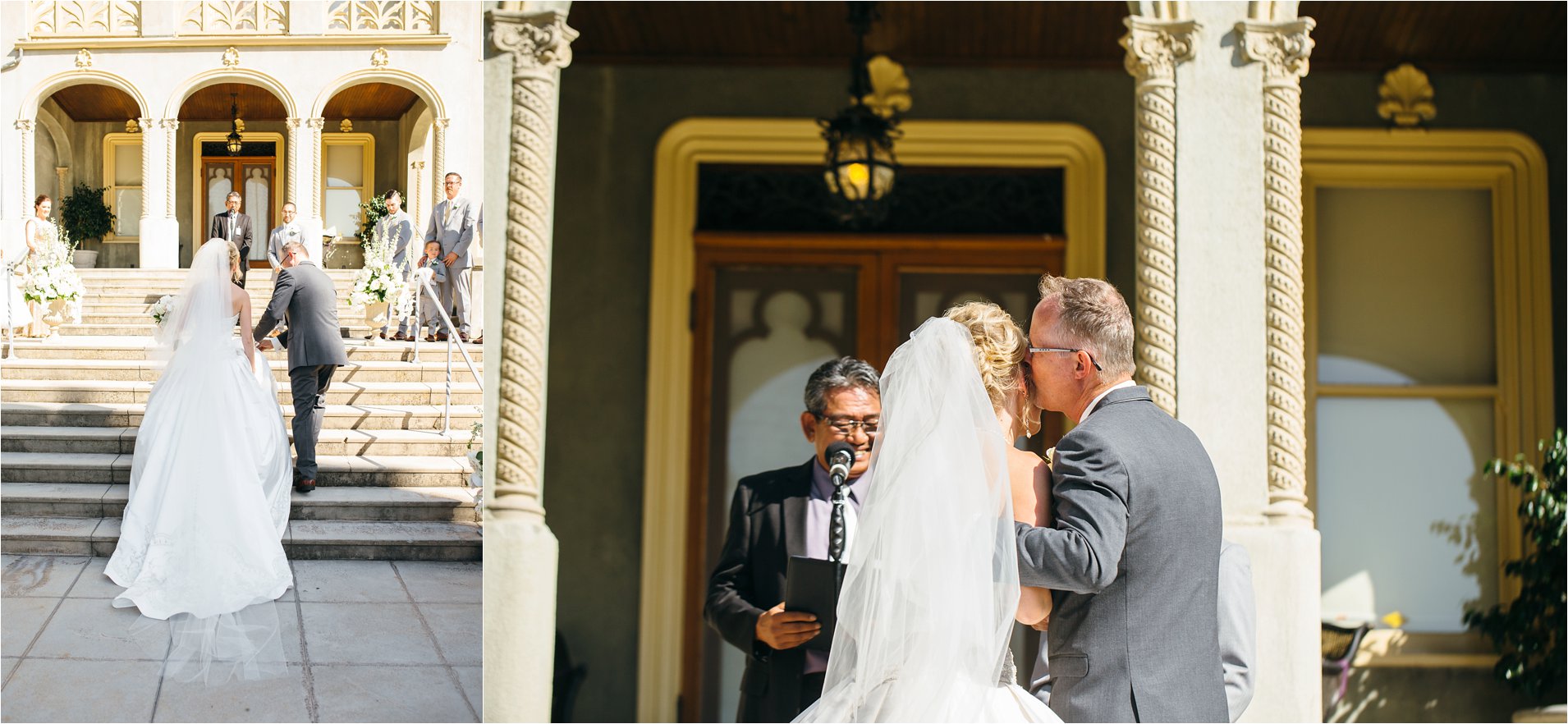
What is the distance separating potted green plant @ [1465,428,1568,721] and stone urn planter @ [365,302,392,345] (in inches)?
175

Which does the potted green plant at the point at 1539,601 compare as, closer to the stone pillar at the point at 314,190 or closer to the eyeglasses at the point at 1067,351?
the eyeglasses at the point at 1067,351

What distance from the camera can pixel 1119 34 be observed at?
5.67 meters

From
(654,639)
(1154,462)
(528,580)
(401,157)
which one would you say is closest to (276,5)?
(401,157)

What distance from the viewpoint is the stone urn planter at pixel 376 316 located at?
3119 millimetres

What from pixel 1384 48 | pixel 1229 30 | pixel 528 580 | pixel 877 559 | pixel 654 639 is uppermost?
pixel 1384 48

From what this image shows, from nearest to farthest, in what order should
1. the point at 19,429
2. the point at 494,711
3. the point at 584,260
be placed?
the point at 19,429
the point at 494,711
the point at 584,260

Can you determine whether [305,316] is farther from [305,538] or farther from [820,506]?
[820,506]

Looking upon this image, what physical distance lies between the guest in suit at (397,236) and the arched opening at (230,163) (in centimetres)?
25

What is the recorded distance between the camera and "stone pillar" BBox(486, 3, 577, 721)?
12.7 ft

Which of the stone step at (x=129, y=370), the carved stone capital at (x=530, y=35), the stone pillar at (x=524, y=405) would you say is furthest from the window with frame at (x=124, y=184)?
the carved stone capital at (x=530, y=35)

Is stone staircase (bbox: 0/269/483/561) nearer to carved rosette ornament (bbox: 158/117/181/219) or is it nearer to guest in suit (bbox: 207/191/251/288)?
guest in suit (bbox: 207/191/251/288)

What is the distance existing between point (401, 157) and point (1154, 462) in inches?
81.3

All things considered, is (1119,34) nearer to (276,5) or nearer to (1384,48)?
(1384,48)

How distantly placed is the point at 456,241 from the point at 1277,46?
2.78 m
